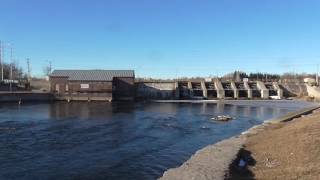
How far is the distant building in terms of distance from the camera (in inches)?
3903

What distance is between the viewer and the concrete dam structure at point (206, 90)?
11062cm

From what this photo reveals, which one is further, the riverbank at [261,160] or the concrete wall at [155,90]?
the concrete wall at [155,90]

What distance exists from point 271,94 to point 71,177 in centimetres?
10051

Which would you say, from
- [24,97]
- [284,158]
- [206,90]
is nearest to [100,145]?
[284,158]

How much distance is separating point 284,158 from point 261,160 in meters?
1.53

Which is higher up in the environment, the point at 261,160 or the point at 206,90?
the point at 206,90

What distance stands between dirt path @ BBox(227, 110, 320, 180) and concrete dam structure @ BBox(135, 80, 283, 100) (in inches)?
3142

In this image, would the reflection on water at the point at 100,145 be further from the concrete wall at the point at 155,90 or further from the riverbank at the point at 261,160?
the concrete wall at the point at 155,90

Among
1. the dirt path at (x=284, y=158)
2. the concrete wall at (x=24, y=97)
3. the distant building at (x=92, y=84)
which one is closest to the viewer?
the dirt path at (x=284, y=158)

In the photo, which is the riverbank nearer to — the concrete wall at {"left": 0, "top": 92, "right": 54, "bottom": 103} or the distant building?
the concrete wall at {"left": 0, "top": 92, "right": 54, "bottom": 103}

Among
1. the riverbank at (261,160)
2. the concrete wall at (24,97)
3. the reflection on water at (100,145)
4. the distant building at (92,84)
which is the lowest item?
the reflection on water at (100,145)

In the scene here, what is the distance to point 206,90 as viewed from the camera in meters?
113

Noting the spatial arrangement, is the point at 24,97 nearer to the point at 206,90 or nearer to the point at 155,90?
the point at 155,90

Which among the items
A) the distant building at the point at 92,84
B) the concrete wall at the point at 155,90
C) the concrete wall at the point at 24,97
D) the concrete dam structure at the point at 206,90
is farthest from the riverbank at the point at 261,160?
the concrete dam structure at the point at 206,90
